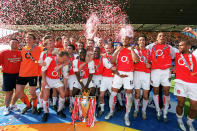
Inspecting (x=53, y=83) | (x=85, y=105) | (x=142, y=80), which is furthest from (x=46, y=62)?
(x=142, y=80)

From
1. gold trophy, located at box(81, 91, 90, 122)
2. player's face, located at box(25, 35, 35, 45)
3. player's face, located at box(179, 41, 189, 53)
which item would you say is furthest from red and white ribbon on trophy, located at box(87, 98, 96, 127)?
player's face, located at box(179, 41, 189, 53)

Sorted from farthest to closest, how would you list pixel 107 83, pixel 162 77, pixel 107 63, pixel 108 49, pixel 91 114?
Answer: pixel 108 49 → pixel 107 83 → pixel 107 63 → pixel 162 77 → pixel 91 114

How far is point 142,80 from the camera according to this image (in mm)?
3764

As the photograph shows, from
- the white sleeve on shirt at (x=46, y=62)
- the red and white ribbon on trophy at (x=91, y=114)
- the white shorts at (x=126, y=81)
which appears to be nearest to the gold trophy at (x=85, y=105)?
the red and white ribbon on trophy at (x=91, y=114)

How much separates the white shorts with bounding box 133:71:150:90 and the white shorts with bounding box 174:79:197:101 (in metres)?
0.73

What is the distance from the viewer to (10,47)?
161 inches

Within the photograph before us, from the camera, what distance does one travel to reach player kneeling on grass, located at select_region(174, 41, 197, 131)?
123 inches

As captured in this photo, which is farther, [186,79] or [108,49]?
[108,49]

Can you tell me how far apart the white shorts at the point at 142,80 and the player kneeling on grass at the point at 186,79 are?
72cm

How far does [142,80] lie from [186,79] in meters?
1.05

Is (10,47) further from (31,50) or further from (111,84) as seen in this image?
(111,84)

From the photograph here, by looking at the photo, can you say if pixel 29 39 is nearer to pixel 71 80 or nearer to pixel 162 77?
pixel 71 80

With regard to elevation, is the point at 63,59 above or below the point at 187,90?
above

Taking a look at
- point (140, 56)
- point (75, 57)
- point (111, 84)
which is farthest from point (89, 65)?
point (140, 56)
